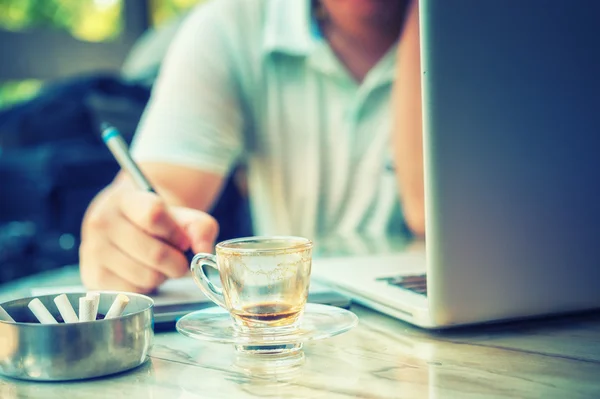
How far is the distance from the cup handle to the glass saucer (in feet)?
0.06

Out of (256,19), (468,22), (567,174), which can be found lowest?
(567,174)

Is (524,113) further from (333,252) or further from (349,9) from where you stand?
(349,9)

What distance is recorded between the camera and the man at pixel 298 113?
1345mm

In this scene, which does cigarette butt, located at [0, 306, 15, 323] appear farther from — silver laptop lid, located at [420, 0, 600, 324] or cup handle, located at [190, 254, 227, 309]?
silver laptop lid, located at [420, 0, 600, 324]

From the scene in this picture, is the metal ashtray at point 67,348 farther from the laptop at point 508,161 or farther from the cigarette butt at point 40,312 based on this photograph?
the laptop at point 508,161

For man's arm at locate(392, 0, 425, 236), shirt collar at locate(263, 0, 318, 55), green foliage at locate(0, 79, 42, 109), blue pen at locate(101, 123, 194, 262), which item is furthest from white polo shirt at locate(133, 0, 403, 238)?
green foliage at locate(0, 79, 42, 109)

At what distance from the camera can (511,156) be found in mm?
566

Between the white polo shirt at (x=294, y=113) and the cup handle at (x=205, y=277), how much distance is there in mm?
829

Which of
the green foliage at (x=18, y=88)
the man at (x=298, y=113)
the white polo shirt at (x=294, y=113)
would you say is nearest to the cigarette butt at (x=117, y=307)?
the man at (x=298, y=113)

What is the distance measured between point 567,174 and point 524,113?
0.23 feet

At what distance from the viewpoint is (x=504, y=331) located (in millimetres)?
591

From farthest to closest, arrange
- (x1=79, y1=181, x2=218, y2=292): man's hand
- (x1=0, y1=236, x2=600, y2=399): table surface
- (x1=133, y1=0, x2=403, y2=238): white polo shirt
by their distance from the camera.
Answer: (x1=133, y1=0, x2=403, y2=238): white polo shirt, (x1=79, y1=181, x2=218, y2=292): man's hand, (x1=0, y1=236, x2=600, y2=399): table surface

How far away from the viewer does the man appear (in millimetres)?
1345

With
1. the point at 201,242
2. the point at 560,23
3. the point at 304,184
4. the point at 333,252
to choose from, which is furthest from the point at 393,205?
the point at 560,23
